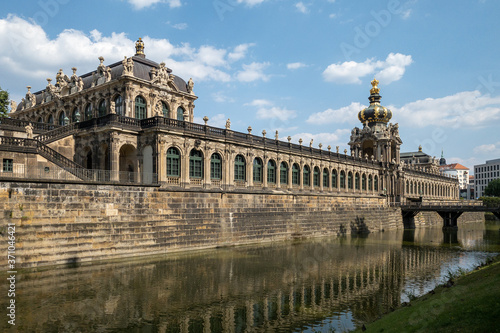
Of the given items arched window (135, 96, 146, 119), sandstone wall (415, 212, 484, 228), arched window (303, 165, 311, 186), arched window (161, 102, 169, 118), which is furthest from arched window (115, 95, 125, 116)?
sandstone wall (415, 212, 484, 228)

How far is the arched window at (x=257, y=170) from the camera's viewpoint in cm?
4391

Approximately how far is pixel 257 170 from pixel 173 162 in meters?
11.7

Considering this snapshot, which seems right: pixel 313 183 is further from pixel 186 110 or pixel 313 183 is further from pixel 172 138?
pixel 172 138

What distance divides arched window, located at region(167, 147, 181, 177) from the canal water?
771 centimetres

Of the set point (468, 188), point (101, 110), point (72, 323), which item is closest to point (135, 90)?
point (101, 110)

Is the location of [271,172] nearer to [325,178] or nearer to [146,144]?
[325,178]

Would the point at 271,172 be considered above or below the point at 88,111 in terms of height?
below

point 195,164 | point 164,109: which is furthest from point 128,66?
point 195,164

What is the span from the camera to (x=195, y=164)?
37219mm

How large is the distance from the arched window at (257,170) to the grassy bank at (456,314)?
3014 centimetres

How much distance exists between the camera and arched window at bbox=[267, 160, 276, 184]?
4609cm

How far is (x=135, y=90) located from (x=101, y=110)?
17.3 ft

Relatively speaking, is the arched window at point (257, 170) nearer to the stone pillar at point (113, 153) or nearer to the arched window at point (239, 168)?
the arched window at point (239, 168)

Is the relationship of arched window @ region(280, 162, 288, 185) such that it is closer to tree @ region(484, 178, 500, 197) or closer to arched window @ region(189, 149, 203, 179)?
arched window @ region(189, 149, 203, 179)
